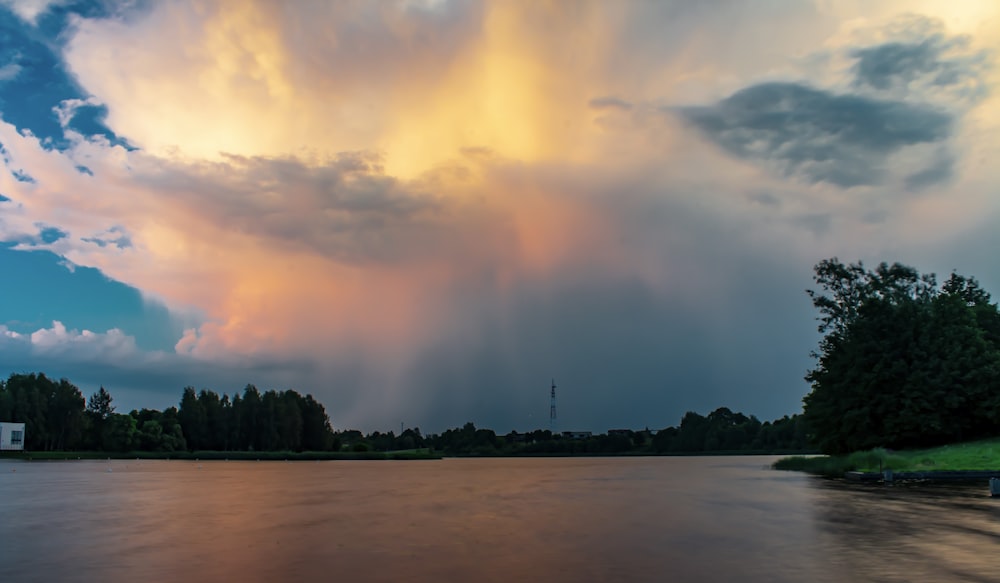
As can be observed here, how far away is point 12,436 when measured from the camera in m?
153

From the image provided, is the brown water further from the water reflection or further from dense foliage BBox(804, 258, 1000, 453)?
dense foliage BBox(804, 258, 1000, 453)

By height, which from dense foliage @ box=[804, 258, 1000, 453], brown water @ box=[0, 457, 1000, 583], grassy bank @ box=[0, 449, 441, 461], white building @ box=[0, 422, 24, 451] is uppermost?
dense foliage @ box=[804, 258, 1000, 453]

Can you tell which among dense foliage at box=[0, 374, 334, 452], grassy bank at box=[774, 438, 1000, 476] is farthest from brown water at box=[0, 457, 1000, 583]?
dense foliage at box=[0, 374, 334, 452]

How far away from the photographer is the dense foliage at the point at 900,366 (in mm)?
72688

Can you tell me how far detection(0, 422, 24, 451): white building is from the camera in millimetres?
150500

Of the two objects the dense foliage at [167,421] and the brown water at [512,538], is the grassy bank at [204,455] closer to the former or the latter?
the dense foliage at [167,421]

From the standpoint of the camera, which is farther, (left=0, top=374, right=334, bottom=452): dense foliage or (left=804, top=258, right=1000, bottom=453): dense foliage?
(left=0, top=374, right=334, bottom=452): dense foliage

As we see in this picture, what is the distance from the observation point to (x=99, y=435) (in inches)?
6949

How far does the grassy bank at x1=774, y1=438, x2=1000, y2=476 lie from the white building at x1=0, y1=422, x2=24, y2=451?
151910mm

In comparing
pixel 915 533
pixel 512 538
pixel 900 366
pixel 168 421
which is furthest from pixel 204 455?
pixel 915 533

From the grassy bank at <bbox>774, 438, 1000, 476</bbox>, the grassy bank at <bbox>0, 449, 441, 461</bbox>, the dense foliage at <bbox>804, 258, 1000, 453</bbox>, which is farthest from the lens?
the grassy bank at <bbox>0, 449, 441, 461</bbox>

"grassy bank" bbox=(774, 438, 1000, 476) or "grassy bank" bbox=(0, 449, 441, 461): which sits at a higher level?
"grassy bank" bbox=(774, 438, 1000, 476)

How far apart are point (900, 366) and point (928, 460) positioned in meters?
16.1

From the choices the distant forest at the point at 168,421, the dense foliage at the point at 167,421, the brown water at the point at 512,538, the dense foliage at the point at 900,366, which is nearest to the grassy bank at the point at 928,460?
the dense foliage at the point at 900,366
